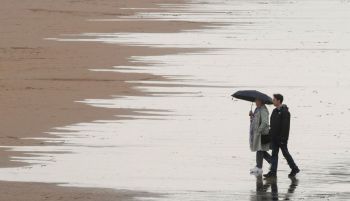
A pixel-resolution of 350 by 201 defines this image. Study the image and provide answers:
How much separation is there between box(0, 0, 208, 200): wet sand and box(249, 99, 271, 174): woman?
8.50ft

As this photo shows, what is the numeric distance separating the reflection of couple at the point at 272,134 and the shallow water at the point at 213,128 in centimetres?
29

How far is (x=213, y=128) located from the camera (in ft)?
83.7

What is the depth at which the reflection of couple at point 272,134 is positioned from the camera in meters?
19.6

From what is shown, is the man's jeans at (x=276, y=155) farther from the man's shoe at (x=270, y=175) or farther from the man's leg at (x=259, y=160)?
the man's leg at (x=259, y=160)

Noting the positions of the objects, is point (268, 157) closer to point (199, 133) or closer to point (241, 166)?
point (241, 166)

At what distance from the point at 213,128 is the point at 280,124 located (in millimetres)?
5947

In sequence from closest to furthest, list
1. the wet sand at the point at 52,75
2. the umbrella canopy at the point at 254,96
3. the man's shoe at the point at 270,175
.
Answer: the man's shoe at the point at 270,175 → the umbrella canopy at the point at 254,96 → the wet sand at the point at 52,75

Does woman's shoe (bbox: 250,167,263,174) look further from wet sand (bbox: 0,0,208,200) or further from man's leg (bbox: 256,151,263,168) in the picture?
wet sand (bbox: 0,0,208,200)

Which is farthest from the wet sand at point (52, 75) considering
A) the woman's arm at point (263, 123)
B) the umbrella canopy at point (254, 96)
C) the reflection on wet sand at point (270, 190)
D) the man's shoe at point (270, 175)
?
the umbrella canopy at point (254, 96)

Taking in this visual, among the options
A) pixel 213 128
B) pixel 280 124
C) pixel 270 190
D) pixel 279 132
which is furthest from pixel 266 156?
pixel 213 128

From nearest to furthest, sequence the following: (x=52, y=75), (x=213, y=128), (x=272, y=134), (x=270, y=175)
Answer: (x=270, y=175), (x=272, y=134), (x=213, y=128), (x=52, y=75)

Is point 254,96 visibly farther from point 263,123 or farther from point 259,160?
point 259,160

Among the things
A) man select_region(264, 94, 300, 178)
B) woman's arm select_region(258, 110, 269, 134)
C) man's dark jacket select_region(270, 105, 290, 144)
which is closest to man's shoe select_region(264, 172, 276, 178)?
man select_region(264, 94, 300, 178)

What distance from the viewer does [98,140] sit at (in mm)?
23516
